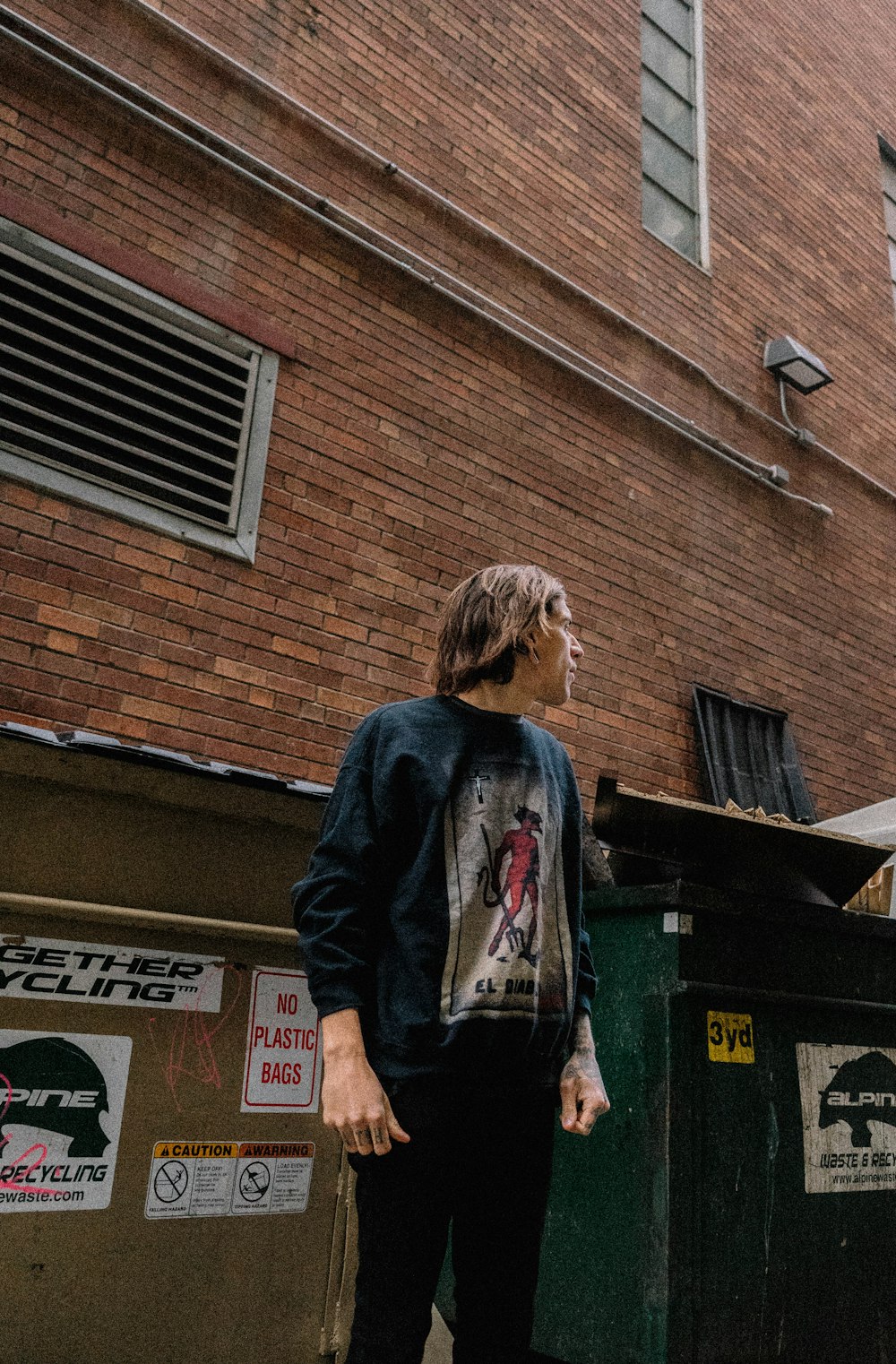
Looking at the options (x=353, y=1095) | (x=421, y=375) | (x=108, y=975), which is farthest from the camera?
(x=421, y=375)

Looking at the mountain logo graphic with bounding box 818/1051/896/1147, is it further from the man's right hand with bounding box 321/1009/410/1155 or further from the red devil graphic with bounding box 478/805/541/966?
the man's right hand with bounding box 321/1009/410/1155

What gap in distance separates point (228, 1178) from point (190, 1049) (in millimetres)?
291

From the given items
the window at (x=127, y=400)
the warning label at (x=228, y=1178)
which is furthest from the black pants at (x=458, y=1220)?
the window at (x=127, y=400)

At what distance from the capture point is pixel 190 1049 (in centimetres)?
Result: 224

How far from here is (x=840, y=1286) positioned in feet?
7.71

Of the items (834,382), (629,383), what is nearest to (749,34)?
(834,382)

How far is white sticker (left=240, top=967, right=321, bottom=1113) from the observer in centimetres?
231

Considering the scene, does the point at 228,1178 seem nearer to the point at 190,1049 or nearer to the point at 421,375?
the point at 190,1049

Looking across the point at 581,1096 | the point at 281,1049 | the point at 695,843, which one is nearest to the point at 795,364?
the point at 695,843

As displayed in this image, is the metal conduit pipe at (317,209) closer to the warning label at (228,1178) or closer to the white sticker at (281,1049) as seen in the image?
the white sticker at (281,1049)

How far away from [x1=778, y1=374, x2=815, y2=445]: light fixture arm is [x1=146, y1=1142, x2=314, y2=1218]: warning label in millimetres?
5932

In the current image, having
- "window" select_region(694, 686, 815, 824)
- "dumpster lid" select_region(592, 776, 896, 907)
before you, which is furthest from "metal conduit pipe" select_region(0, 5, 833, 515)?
"dumpster lid" select_region(592, 776, 896, 907)

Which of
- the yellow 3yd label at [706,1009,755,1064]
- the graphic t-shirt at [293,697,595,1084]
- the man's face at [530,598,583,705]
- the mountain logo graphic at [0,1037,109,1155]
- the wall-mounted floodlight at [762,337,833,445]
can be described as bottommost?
the mountain logo graphic at [0,1037,109,1155]

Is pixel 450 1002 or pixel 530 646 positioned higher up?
pixel 530 646
